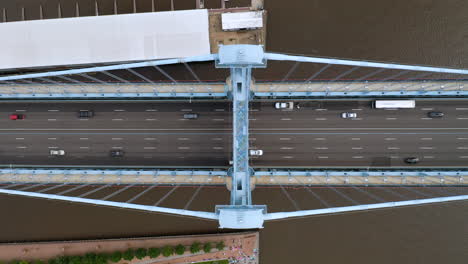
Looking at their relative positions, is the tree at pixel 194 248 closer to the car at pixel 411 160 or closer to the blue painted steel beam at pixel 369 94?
the blue painted steel beam at pixel 369 94

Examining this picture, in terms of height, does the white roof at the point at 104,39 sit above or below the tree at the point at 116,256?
above

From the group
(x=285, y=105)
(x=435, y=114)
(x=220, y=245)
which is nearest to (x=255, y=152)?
(x=285, y=105)

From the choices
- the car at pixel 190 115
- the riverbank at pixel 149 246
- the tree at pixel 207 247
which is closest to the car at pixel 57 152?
the riverbank at pixel 149 246

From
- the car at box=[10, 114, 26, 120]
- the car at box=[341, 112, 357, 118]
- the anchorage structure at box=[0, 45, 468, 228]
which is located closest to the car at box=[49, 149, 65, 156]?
the anchorage structure at box=[0, 45, 468, 228]

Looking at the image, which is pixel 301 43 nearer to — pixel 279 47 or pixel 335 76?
pixel 279 47

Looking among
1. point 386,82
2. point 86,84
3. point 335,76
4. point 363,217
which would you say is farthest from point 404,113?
point 86,84

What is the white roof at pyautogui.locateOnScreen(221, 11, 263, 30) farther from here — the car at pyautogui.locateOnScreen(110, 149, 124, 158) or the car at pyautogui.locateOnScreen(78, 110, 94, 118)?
the car at pyautogui.locateOnScreen(110, 149, 124, 158)
